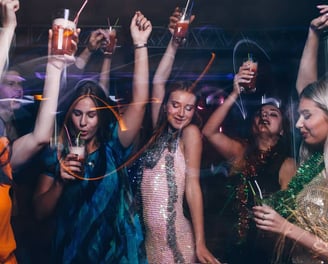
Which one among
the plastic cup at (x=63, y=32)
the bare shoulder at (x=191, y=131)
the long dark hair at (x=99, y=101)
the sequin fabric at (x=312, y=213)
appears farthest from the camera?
the sequin fabric at (x=312, y=213)

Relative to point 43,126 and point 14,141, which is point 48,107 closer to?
point 43,126

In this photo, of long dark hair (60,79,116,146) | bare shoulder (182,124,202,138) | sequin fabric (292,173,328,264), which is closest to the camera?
long dark hair (60,79,116,146)

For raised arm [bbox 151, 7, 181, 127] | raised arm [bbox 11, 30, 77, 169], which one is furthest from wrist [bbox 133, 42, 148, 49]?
raised arm [bbox 11, 30, 77, 169]

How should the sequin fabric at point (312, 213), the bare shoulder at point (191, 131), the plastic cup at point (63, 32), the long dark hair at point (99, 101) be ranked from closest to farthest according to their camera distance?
the plastic cup at point (63, 32)
the long dark hair at point (99, 101)
the bare shoulder at point (191, 131)
the sequin fabric at point (312, 213)

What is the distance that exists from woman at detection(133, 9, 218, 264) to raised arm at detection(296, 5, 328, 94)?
28.8 inches

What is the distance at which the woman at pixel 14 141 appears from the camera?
325cm

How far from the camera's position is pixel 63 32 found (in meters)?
3.26

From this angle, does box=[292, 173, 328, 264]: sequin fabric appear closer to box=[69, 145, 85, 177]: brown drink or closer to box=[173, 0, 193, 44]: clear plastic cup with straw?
box=[173, 0, 193, 44]: clear plastic cup with straw

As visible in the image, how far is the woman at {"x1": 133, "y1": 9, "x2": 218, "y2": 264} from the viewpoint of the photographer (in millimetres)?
3424

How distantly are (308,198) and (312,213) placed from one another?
0.32ft

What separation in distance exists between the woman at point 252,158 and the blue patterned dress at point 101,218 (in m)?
0.60

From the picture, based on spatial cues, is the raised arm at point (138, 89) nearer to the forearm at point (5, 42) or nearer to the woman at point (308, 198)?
the forearm at point (5, 42)

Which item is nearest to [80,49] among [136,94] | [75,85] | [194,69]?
[75,85]

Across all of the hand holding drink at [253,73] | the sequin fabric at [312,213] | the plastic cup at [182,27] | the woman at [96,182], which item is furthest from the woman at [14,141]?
the sequin fabric at [312,213]
